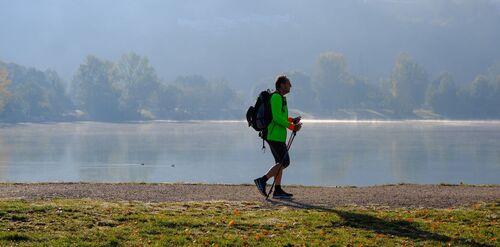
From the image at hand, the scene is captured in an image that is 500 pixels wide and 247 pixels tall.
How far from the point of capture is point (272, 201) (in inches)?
594

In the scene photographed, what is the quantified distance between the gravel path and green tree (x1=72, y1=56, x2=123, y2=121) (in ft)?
466

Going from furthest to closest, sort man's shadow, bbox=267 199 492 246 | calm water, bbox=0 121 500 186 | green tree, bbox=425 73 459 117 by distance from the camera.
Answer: green tree, bbox=425 73 459 117
calm water, bbox=0 121 500 186
man's shadow, bbox=267 199 492 246

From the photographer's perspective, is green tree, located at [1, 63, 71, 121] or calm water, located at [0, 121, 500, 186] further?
green tree, located at [1, 63, 71, 121]

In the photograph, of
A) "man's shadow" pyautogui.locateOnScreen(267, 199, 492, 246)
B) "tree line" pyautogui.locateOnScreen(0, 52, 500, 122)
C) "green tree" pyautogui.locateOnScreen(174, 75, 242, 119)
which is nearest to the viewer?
"man's shadow" pyautogui.locateOnScreen(267, 199, 492, 246)

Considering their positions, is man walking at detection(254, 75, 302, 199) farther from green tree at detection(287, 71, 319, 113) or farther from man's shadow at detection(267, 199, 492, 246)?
green tree at detection(287, 71, 319, 113)

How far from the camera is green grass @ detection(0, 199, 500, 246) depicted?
10.5 meters

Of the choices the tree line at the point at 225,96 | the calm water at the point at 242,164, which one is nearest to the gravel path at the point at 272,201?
the calm water at the point at 242,164

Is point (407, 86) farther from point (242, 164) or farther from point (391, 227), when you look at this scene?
point (391, 227)

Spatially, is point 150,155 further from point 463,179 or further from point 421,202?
point 421,202

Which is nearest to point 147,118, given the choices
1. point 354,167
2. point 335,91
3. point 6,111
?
point 6,111

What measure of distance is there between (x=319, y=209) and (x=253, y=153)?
41466 millimetres

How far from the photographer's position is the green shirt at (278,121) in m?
14.8

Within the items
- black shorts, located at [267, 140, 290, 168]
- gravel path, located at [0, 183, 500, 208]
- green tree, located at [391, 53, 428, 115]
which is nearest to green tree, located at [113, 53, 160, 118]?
green tree, located at [391, 53, 428, 115]

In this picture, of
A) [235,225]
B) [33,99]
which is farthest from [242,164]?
[33,99]
